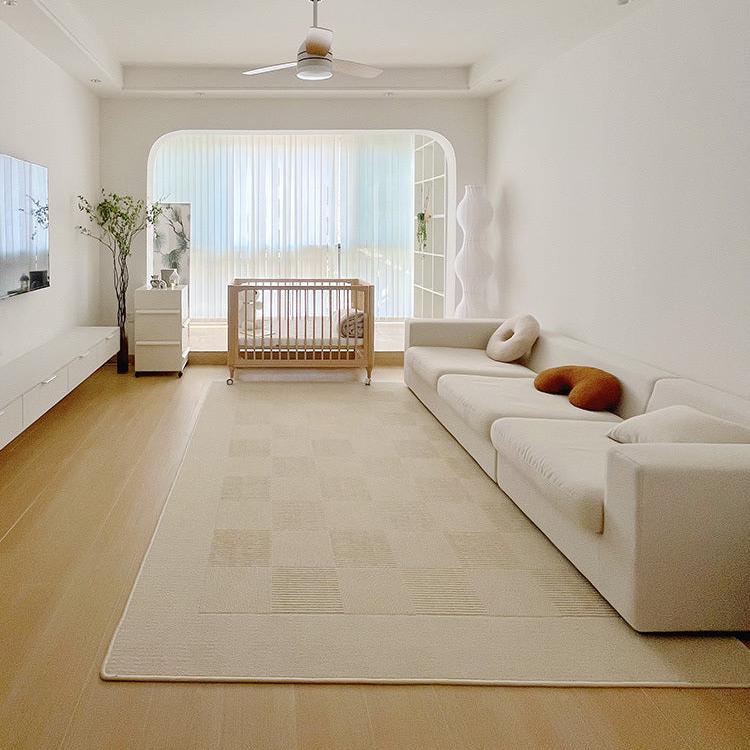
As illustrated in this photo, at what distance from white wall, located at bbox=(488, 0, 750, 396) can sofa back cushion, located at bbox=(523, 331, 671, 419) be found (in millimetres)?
148

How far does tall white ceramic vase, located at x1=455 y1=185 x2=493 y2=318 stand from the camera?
310 inches

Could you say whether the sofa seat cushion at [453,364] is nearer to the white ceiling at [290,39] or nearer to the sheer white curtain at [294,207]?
the white ceiling at [290,39]

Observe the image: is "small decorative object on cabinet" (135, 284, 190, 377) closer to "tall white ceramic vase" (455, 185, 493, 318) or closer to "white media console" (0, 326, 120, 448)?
"white media console" (0, 326, 120, 448)

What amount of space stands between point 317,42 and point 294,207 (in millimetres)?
6234

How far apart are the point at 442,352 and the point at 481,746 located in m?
4.55

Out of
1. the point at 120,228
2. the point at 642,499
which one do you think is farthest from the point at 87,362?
the point at 642,499

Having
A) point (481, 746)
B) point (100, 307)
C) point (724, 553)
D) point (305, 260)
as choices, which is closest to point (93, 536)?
point (481, 746)

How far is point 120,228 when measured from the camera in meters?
8.01

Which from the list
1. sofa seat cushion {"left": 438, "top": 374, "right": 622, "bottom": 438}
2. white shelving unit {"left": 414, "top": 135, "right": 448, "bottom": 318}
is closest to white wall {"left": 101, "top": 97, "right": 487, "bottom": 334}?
white shelving unit {"left": 414, "top": 135, "right": 448, "bottom": 318}

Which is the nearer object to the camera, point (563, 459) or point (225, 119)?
point (563, 459)

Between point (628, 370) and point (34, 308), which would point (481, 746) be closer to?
point (628, 370)

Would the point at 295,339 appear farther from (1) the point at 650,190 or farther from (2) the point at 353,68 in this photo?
(1) the point at 650,190

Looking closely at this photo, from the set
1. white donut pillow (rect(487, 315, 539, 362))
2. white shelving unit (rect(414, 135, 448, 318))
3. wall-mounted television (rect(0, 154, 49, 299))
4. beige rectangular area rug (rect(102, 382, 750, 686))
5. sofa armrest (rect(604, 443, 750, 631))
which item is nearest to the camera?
beige rectangular area rug (rect(102, 382, 750, 686))

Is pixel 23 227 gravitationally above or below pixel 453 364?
above
